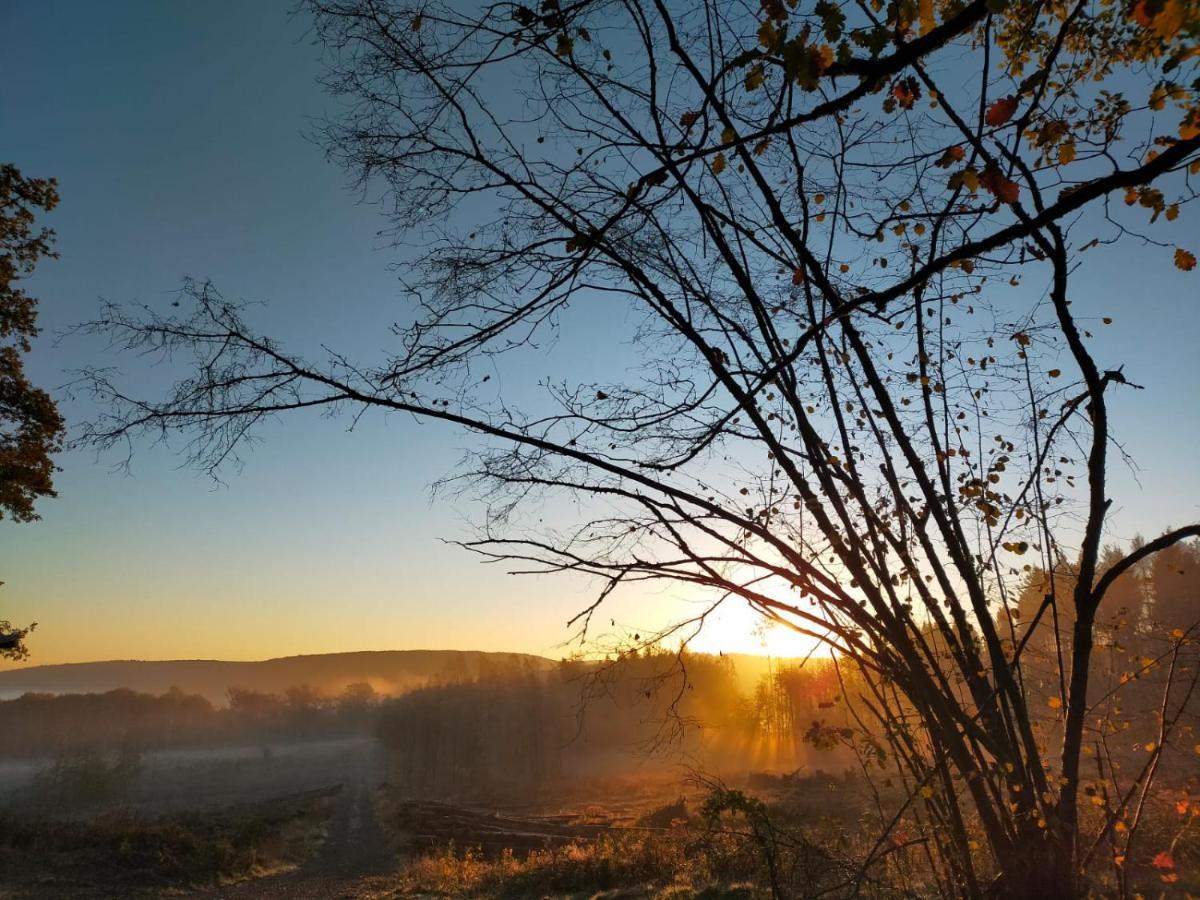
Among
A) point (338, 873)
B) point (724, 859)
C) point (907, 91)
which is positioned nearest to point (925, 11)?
point (907, 91)

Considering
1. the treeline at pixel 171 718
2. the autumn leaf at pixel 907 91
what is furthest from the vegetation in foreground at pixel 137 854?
the treeline at pixel 171 718

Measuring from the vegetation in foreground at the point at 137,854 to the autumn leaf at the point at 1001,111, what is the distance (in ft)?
89.6

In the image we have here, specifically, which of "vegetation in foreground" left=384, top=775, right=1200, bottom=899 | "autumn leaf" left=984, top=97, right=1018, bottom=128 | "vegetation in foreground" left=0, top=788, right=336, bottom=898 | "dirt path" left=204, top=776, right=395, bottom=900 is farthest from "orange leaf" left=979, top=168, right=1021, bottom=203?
"vegetation in foreground" left=0, top=788, right=336, bottom=898

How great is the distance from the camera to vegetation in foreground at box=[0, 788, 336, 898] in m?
20.1

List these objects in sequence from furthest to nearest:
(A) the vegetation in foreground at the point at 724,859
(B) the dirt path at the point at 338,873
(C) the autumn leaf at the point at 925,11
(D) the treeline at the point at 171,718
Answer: (D) the treeline at the point at 171,718, (B) the dirt path at the point at 338,873, (A) the vegetation in foreground at the point at 724,859, (C) the autumn leaf at the point at 925,11

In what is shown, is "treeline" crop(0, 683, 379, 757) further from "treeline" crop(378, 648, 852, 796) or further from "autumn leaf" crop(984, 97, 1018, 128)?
"autumn leaf" crop(984, 97, 1018, 128)

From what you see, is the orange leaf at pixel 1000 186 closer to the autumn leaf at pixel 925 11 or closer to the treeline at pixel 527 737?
the autumn leaf at pixel 925 11

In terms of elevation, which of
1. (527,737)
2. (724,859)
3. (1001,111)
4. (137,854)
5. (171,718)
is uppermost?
(1001,111)

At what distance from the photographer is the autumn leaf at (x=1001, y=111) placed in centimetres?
212

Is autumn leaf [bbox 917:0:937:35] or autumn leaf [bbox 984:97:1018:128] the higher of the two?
autumn leaf [bbox 917:0:937:35]

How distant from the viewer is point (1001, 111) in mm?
2135

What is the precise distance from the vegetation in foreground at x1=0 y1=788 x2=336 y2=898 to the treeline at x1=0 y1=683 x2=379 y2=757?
7776 centimetres

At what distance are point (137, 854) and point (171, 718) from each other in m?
124

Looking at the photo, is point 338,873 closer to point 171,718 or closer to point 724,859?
point 724,859
